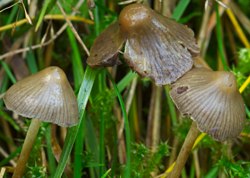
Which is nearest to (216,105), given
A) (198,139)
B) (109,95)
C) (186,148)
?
(186,148)

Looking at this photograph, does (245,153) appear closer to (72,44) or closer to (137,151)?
(137,151)

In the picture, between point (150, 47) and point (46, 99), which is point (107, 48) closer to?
point (150, 47)

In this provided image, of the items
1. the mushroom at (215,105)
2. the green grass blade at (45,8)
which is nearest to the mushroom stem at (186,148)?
the mushroom at (215,105)

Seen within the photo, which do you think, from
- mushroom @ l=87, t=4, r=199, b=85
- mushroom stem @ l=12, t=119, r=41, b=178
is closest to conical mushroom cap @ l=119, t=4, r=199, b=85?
mushroom @ l=87, t=4, r=199, b=85

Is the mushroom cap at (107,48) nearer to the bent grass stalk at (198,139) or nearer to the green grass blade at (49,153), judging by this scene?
the green grass blade at (49,153)

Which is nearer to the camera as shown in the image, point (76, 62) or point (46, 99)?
point (46, 99)

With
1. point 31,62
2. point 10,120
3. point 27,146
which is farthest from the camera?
point 31,62

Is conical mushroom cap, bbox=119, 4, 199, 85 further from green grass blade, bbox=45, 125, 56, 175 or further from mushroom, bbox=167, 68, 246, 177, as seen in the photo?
green grass blade, bbox=45, 125, 56, 175
